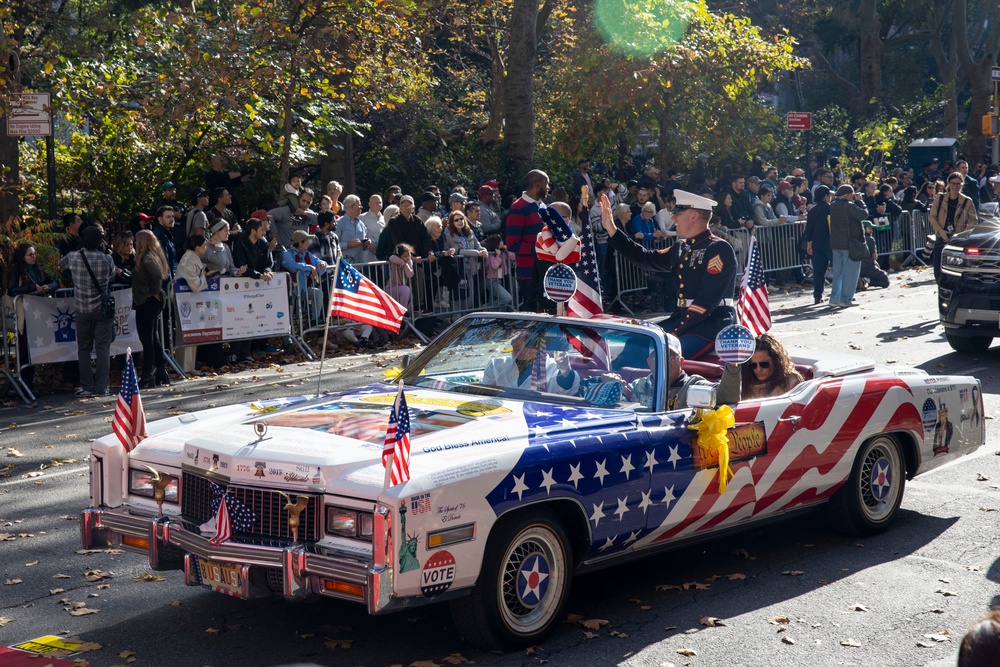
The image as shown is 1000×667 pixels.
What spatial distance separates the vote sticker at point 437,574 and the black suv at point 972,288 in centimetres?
1041

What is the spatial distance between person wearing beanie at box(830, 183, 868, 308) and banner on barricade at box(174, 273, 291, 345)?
30.2 ft

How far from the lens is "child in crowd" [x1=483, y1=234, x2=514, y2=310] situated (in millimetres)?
17219

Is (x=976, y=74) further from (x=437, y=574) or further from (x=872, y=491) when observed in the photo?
(x=437, y=574)

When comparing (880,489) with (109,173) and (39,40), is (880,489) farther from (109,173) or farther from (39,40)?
(39,40)

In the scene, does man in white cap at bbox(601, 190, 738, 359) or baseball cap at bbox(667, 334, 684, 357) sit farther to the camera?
man in white cap at bbox(601, 190, 738, 359)

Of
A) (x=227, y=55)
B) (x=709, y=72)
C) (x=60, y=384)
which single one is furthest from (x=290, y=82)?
(x=709, y=72)

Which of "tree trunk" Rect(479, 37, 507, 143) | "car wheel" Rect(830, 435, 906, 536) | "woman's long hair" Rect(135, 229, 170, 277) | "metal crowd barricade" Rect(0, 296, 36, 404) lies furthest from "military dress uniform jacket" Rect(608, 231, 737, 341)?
"tree trunk" Rect(479, 37, 507, 143)

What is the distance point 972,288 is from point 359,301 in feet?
29.2

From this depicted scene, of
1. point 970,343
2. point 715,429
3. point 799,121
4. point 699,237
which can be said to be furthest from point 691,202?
point 799,121

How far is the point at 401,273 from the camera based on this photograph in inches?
632

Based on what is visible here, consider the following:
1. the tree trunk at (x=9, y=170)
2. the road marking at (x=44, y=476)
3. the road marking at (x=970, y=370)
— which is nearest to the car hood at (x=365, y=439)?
the road marking at (x=44, y=476)

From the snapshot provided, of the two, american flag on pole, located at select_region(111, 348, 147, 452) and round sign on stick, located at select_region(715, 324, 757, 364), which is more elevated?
round sign on stick, located at select_region(715, 324, 757, 364)

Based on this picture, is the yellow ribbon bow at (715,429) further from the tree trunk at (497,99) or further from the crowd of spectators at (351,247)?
the tree trunk at (497,99)

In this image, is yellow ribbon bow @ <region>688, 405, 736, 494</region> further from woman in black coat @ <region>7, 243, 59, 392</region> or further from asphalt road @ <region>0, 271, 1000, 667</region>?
woman in black coat @ <region>7, 243, 59, 392</region>
